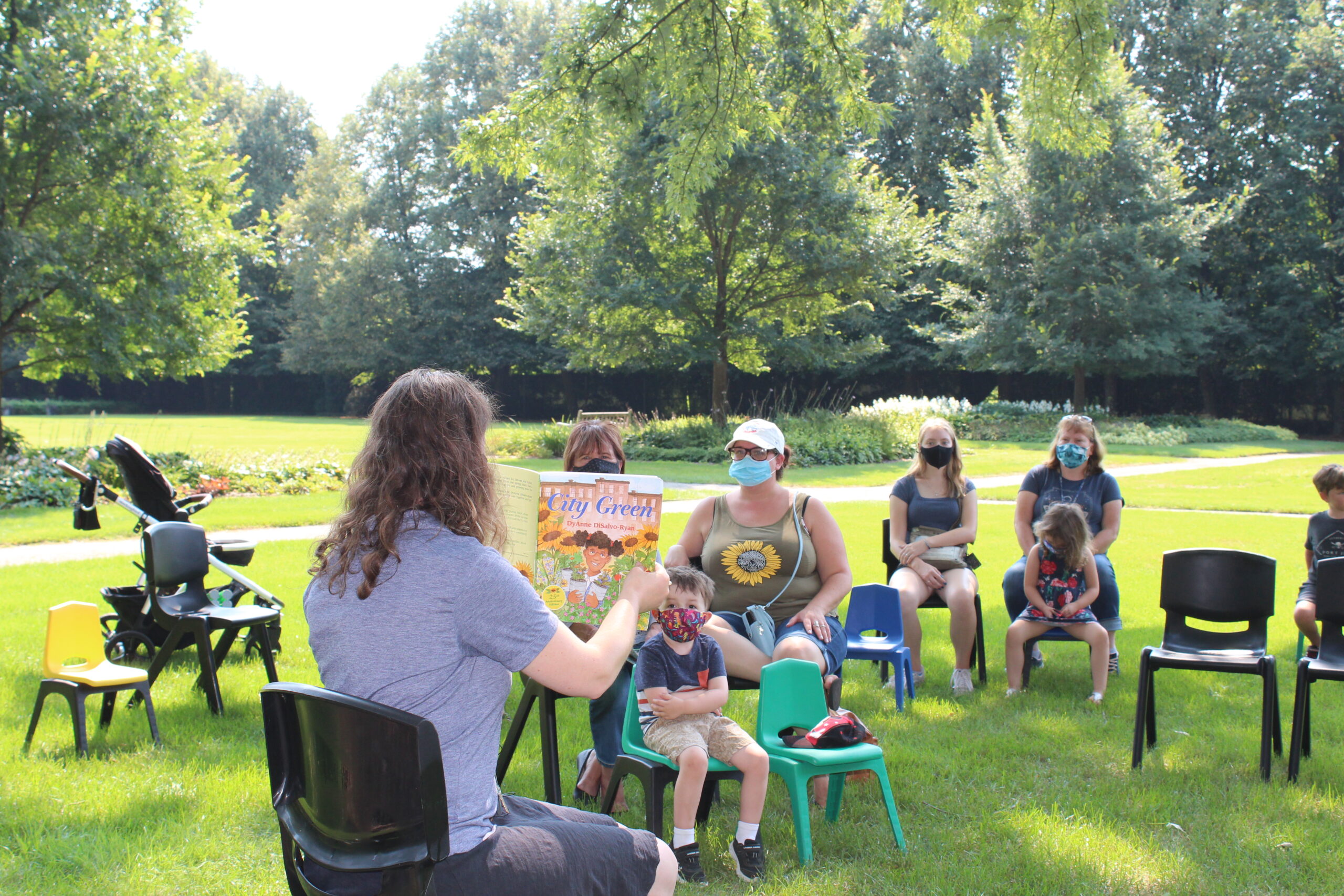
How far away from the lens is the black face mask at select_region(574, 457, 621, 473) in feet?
13.8

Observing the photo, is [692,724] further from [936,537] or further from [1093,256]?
[1093,256]

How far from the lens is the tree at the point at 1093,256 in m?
31.0

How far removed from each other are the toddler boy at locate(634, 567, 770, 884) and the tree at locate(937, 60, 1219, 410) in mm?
30092

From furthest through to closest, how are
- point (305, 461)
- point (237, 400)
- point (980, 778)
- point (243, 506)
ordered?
point (237, 400)
point (305, 461)
point (243, 506)
point (980, 778)

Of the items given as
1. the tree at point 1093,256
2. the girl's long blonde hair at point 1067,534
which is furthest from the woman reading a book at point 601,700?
the tree at point 1093,256

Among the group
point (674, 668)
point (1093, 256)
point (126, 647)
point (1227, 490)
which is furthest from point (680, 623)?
point (1093, 256)

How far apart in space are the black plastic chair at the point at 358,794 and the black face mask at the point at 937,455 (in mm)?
4898

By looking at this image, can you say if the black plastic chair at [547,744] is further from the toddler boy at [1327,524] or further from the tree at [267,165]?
the tree at [267,165]

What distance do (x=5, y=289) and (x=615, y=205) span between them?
12.6m

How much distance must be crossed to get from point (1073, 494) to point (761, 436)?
115 inches

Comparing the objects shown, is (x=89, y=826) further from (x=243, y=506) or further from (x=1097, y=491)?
(x=243, y=506)

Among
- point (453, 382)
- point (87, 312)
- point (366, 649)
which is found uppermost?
point (87, 312)

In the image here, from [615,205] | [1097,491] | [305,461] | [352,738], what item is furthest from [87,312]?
[352,738]

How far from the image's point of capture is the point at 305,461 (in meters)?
17.2
